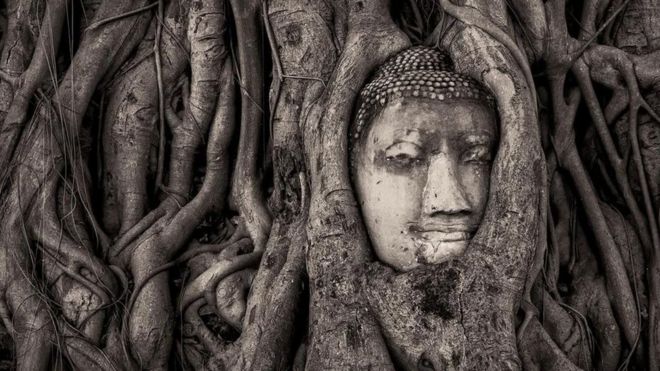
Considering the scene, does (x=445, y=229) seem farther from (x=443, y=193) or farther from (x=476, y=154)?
(x=476, y=154)

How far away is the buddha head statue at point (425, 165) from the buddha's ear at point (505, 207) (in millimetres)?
82

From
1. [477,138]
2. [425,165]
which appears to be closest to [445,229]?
[425,165]

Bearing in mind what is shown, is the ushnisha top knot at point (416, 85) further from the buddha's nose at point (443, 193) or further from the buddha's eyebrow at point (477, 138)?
the buddha's nose at point (443, 193)

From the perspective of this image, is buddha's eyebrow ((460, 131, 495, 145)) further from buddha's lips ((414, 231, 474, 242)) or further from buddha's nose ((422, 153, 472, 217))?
buddha's lips ((414, 231, 474, 242))

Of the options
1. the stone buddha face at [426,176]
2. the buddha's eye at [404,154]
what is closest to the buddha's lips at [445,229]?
the stone buddha face at [426,176]

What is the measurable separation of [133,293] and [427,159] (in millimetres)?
1425

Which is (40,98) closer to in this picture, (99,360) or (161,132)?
(161,132)

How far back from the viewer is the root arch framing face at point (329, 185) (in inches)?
119

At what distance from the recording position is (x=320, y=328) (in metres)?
3.04

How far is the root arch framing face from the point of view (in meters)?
3.03

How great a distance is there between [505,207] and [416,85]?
58 centimetres

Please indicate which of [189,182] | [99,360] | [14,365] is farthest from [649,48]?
[14,365]

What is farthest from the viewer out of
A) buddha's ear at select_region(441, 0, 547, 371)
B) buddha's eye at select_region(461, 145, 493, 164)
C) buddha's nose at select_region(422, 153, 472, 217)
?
buddha's eye at select_region(461, 145, 493, 164)

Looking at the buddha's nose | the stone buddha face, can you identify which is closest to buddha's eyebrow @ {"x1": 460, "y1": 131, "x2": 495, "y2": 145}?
the stone buddha face
